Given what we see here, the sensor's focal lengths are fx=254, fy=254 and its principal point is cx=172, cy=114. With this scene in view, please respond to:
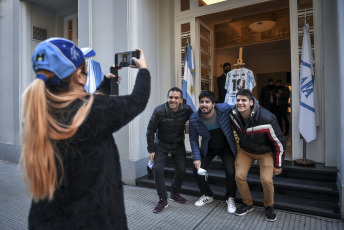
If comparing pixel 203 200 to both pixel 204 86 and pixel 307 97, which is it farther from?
pixel 204 86

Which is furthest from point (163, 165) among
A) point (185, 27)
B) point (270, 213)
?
point (185, 27)

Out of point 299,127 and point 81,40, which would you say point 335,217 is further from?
point 81,40

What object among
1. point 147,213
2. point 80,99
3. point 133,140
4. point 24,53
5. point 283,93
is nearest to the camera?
point 80,99

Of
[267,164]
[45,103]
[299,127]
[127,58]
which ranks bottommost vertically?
[267,164]

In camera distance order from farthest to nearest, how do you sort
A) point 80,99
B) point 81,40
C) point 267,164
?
point 81,40, point 267,164, point 80,99

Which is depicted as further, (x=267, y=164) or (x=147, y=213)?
(x=147, y=213)

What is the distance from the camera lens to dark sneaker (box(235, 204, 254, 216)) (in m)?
3.84

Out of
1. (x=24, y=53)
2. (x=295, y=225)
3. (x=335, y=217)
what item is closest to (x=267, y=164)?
(x=295, y=225)

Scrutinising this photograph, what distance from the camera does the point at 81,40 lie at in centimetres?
600

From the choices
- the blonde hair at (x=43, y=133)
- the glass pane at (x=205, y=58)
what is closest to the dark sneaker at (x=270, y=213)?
the blonde hair at (x=43, y=133)

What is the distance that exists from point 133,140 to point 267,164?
279 cm

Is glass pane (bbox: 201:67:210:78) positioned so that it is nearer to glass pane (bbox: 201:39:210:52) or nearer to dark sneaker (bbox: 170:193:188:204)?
glass pane (bbox: 201:39:210:52)

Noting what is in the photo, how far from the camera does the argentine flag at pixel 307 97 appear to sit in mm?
4680

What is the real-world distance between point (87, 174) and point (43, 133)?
32 centimetres
